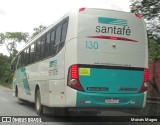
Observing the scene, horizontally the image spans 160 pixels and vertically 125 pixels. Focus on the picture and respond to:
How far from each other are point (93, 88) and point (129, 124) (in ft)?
7.03

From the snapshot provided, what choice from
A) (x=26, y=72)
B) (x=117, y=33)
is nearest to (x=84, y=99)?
(x=117, y=33)

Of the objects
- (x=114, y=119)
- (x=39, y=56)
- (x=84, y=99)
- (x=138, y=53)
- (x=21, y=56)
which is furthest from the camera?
(x=21, y=56)

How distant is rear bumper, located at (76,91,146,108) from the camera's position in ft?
33.3

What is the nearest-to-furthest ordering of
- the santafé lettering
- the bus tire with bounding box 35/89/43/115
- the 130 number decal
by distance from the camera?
the 130 number decal
the santafé lettering
the bus tire with bounding box 35/89/43/115

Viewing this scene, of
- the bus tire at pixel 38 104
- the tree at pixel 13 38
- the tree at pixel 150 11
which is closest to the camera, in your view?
the bus tire at pixel 38 104

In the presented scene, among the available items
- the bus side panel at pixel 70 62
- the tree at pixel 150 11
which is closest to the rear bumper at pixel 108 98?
the bus side panel at pixel 70 62

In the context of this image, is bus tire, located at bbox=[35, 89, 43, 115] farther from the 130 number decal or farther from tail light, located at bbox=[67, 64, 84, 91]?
the 130 number decal

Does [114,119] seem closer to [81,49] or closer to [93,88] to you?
[93,88]

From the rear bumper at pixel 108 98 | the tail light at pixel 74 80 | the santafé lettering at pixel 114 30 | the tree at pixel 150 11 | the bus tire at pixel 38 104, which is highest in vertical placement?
the tree at pixel 150 11

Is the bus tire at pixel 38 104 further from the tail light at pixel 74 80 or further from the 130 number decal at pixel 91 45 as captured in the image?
the 130 number decal at pixel 91 45

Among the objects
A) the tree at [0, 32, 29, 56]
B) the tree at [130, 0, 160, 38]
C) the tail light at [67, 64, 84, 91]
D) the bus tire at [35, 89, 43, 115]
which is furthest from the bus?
the tree at [0, 32, 29, 56]

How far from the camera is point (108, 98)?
10422mm

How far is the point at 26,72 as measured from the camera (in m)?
17.1

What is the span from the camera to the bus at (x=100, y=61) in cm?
1025
